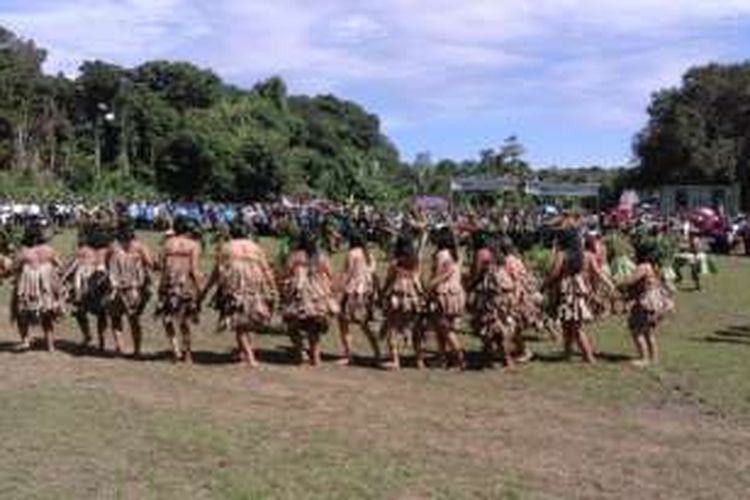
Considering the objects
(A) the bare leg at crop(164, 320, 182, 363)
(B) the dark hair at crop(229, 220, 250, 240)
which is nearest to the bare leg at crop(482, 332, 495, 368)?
(B) the dark hair at crop(229, 220, 250, 240)

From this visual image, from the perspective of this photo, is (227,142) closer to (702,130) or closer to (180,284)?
(702,130)

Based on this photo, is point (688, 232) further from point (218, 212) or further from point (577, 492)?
point (577, 492)

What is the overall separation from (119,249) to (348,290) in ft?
8.96

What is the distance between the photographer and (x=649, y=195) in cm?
9481

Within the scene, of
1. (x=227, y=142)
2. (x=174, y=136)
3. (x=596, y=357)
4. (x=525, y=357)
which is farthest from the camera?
(x=174, y=136)

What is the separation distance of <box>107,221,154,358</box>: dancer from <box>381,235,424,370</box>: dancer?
2830 millimetres

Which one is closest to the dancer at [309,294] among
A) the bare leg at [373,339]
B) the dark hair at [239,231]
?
the bare leg at [373,339]

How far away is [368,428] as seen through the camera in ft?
42.4

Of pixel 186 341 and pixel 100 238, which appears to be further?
pixel 100 238

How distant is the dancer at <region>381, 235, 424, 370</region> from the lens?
17406 millimetres

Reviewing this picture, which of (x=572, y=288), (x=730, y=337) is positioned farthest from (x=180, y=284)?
(x=730, y=337)

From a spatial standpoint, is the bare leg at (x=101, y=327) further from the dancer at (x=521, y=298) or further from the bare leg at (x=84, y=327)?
the dancer at (x=521, y=298)

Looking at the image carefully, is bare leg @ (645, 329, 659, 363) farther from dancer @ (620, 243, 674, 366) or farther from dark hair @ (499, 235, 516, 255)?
dark hair @ (499, 235, 516, 255)

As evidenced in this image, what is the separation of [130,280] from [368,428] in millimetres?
6022
